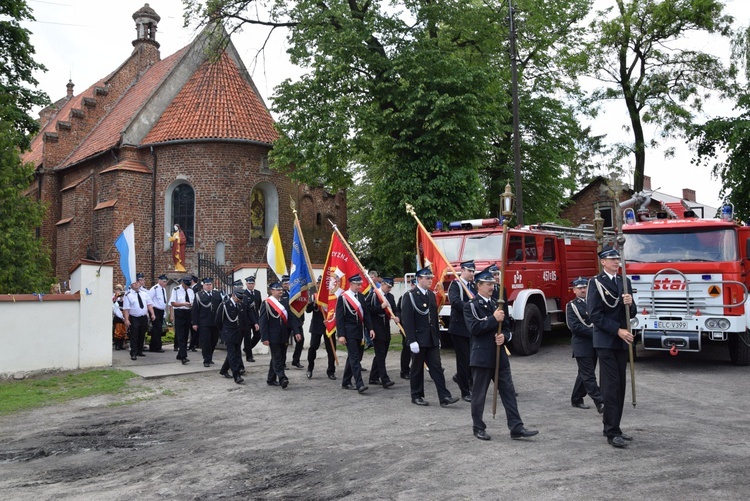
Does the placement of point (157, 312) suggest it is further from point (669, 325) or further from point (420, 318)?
point (669, 325)

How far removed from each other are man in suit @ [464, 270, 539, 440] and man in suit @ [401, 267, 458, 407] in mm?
1558

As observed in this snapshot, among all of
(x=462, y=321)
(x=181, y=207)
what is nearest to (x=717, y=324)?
(x=462, y=321)

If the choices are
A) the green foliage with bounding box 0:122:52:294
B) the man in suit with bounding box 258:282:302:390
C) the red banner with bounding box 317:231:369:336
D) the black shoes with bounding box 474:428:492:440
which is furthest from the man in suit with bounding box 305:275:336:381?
the green foliage with bounding box 0:122:52:294

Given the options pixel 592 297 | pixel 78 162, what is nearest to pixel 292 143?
pixel 78 162

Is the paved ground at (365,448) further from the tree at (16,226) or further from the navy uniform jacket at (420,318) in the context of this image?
the tree at (16,226)

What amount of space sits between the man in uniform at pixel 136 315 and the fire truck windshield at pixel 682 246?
9.99 m

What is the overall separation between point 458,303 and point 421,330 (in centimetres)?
61

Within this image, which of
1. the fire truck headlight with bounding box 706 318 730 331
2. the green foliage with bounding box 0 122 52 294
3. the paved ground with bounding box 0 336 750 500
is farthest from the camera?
the green foliage with bounding box 0 122 52 294

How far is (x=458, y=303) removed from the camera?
8.74 metres

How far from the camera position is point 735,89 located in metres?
24.1

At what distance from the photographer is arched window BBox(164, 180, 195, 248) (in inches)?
1010

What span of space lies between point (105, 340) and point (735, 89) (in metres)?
23.1

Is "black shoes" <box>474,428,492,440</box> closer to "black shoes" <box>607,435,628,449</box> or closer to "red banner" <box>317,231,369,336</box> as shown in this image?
"black shoes" <box>607,435,628,449</box>

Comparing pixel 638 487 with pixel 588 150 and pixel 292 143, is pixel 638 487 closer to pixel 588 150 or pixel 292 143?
pixel 292 143
